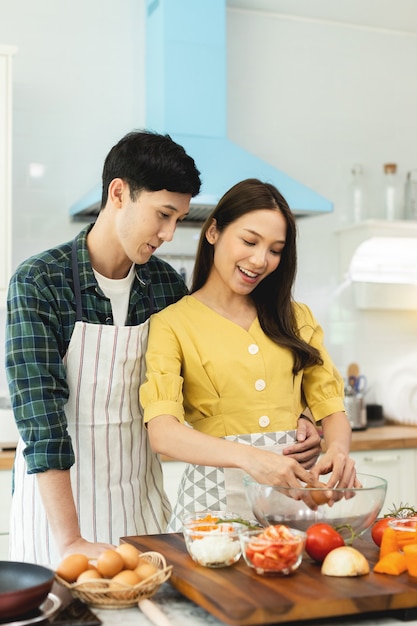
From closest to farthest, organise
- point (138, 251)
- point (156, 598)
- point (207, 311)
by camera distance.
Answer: point (156, 598) → point (138, 251) → point (207, 311)

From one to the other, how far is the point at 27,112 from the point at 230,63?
0.95 m

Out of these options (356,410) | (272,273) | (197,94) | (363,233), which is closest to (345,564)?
(272,273)

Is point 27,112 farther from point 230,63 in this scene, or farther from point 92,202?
point 230,63

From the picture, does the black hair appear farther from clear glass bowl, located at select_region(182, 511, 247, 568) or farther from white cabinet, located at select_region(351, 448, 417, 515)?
white cabinet, located at select_region(351, 448, 417, 515)

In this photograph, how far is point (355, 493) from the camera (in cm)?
138

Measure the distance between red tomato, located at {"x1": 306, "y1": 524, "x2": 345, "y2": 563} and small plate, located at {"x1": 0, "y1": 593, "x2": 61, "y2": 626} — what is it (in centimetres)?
40

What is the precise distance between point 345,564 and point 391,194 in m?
2.93

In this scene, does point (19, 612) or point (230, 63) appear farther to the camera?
point (230, 63)

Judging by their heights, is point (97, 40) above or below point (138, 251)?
above

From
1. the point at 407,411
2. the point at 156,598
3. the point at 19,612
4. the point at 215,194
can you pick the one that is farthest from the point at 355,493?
the point at 407,411

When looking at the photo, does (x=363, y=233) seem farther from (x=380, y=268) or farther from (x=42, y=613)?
(x=42, y=613)

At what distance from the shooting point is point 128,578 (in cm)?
120

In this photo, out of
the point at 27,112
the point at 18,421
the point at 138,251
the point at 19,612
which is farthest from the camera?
the point at 27,112

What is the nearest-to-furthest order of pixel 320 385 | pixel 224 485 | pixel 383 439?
1. pixel 224 485
2. pixel 320 385
3. pixel 383 439
